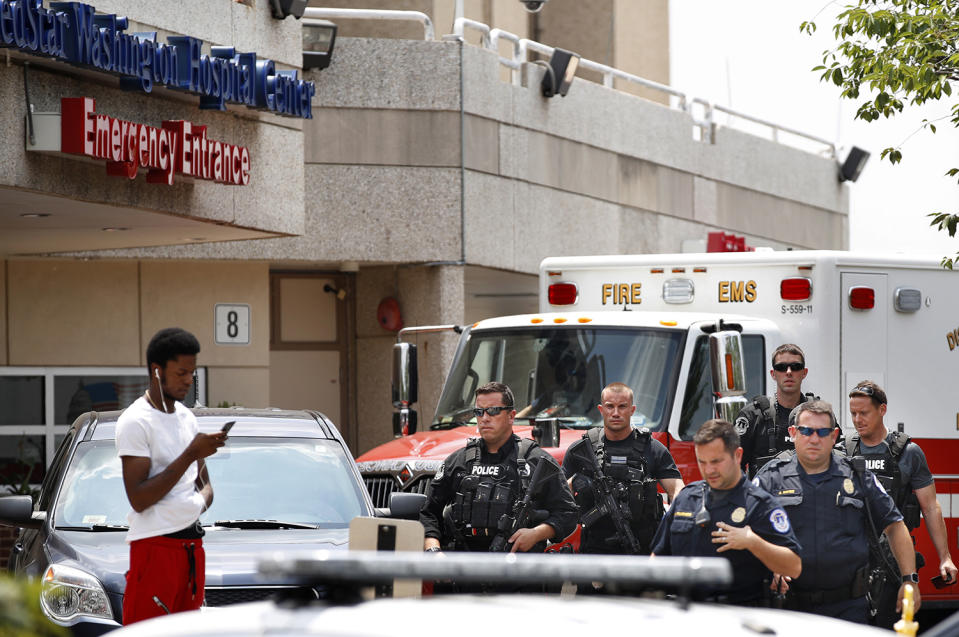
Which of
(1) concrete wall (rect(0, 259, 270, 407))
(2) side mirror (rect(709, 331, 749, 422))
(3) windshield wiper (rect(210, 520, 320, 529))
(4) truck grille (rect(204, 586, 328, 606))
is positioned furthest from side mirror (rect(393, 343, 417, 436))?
(1) concrete wall (rect(0, 259, 270, 407))

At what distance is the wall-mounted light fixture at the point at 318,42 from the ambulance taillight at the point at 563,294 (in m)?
6.69

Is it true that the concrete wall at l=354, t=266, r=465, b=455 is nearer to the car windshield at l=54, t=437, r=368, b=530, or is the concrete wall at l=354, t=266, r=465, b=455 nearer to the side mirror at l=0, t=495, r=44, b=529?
the car windshield at l=54, t=437, r=368, b=530

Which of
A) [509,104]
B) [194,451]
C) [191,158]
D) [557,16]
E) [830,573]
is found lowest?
[830,573]

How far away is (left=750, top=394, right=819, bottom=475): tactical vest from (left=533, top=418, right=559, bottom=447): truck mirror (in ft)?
4.14

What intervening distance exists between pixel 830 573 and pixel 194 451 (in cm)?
278

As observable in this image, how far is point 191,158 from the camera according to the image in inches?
514

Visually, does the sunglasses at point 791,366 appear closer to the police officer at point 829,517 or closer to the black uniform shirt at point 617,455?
the black uniform shirt at point 617,455

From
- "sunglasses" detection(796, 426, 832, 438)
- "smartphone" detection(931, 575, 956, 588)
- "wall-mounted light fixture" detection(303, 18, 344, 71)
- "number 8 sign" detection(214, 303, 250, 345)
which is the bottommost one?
"smartphone" detection(931, 575, 956, 588)

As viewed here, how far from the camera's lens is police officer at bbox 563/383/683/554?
847cm

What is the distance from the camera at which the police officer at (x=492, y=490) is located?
25.6ft

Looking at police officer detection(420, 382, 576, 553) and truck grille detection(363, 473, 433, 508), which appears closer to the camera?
police officer detection(420, 382, 576, 553)

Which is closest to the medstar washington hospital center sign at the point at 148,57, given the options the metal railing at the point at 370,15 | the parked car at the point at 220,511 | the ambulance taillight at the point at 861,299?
the parked car at the point at 220,511

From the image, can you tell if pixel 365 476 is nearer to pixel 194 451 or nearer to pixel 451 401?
pixel 451 401

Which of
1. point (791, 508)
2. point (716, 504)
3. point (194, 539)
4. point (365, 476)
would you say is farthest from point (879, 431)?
point (194, 539)
